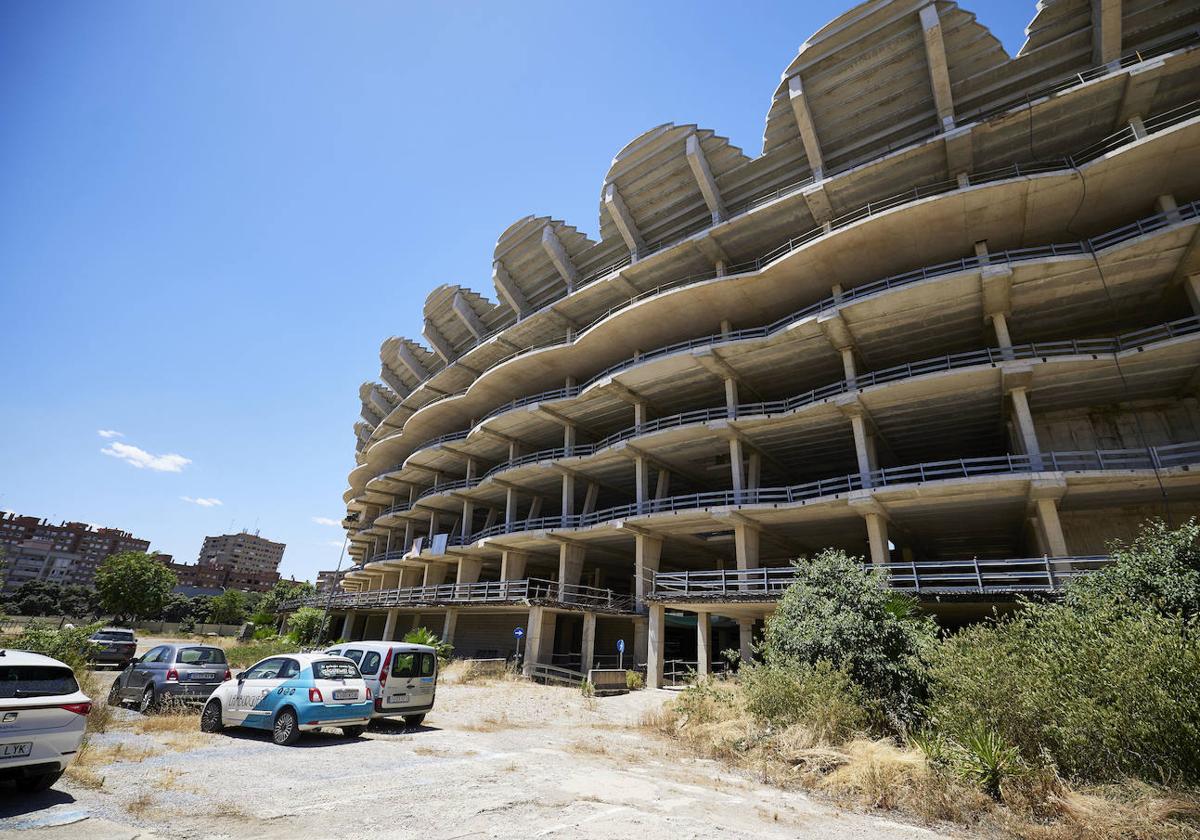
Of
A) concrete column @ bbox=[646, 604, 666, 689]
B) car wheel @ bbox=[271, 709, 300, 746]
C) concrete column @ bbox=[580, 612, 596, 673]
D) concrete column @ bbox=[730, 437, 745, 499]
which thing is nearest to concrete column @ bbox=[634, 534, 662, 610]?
concrete column @ bbox=[580, 612, 596, 673]

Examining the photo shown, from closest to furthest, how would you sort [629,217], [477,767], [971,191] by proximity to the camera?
1. [477,767]
2. [971,191]
3. [629,217]

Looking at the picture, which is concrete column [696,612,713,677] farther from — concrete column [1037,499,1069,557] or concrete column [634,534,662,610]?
concrete column [1037,499,1069,557]

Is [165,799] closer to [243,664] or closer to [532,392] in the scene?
[243,664]

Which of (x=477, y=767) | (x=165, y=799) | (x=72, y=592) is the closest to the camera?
(x=165, y=799)

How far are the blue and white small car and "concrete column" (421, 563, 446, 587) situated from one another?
29.9 m

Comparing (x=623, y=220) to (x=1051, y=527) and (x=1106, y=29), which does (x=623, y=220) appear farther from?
(x=1051, y=527)

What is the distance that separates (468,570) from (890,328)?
1070 inches

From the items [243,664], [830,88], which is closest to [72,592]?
[243,664]

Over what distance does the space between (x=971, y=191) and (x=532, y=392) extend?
25155 millimetres

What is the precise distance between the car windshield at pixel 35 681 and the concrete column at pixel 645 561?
20.0 meters

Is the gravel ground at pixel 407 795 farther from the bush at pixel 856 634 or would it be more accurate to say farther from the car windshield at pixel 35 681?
the bush at pixel 856 634

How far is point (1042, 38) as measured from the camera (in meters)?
19.6

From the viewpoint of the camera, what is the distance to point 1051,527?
1680 cm

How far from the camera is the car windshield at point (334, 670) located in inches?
372
